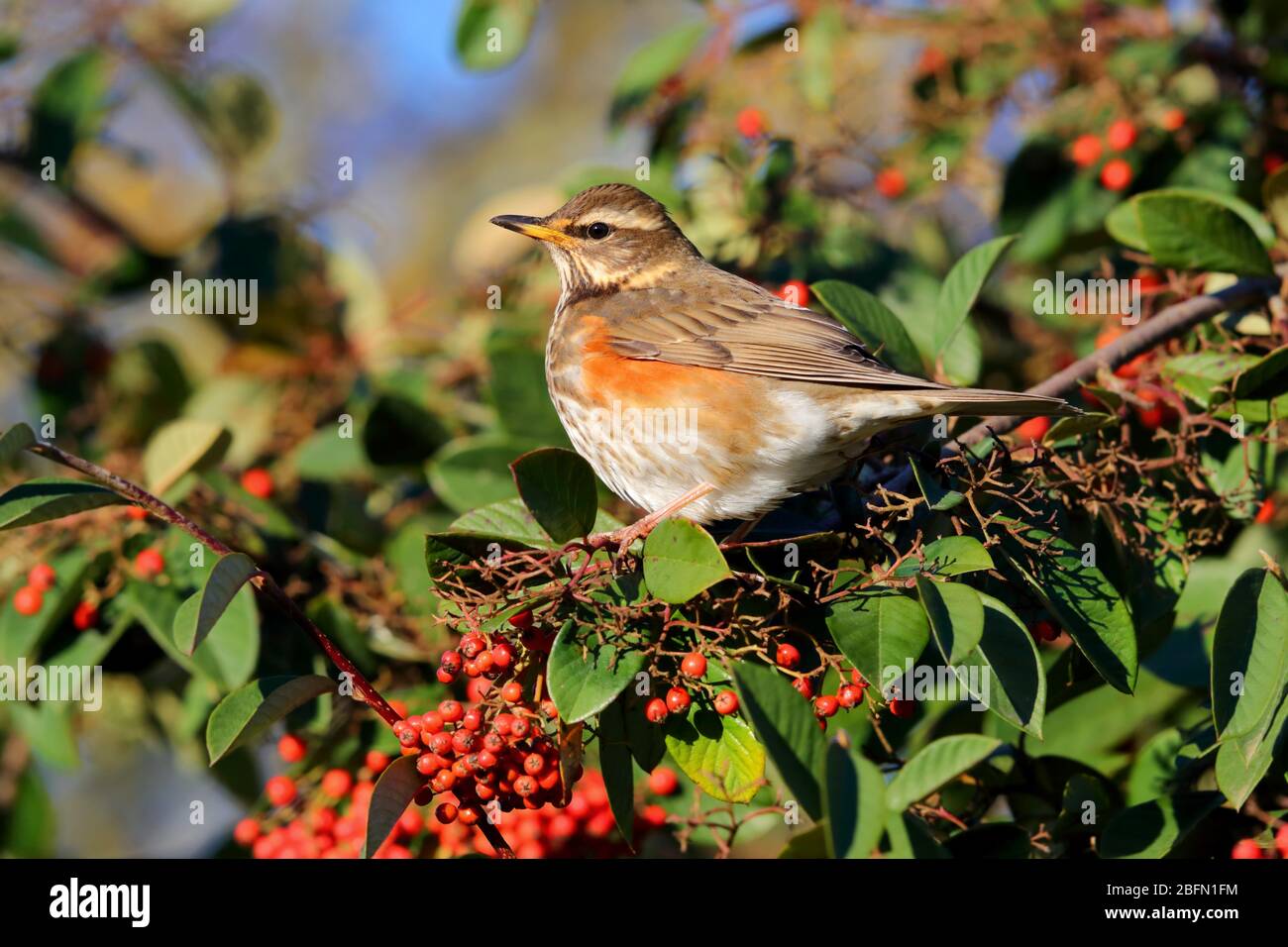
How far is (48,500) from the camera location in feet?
8.57

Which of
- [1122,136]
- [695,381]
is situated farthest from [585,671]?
[1122,136]

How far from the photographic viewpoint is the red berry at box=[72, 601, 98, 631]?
11.7 ft

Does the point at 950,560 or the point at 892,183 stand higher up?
the point at 892,183

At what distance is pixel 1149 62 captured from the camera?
427 cm

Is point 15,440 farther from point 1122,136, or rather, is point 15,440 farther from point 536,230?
point 1122,136

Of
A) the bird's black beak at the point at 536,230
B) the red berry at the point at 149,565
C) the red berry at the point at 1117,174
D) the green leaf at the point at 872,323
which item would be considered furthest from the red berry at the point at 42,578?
the red berry at the point at 1117,174

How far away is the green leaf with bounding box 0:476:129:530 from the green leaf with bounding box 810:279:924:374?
178cm

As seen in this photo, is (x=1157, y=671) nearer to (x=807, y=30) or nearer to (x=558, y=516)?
(x=558, y=516)

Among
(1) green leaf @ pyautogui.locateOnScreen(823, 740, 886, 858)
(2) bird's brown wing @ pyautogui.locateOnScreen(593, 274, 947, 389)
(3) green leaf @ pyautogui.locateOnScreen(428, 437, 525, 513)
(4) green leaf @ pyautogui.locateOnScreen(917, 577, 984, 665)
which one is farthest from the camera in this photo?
(3) green leaf @ pyautogui.locateOnScreen(428, 437, 525, 513)

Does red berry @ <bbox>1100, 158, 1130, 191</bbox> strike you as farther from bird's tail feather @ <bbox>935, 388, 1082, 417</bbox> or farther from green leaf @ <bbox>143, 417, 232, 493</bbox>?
green leaf @ <bbox>143, 417, 232, 493</bbox>

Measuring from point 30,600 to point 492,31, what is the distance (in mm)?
2638

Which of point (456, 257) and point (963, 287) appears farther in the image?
point (456, 257)

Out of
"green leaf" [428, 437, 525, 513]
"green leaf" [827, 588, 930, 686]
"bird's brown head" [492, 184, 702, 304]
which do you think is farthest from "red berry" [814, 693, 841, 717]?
"bird's brown head" [492, 184, 702, 304]

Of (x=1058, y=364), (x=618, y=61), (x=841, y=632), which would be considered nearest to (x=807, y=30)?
(x=1058, y=364)
